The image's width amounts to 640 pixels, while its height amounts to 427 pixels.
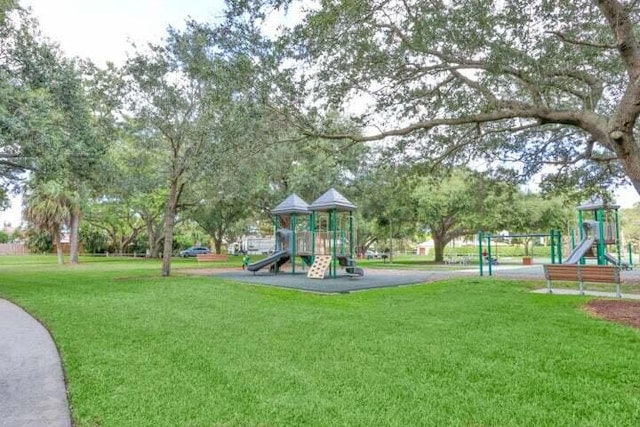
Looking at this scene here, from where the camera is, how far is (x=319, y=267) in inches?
644

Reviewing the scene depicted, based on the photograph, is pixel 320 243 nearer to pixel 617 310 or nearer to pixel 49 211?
pixel 617 310

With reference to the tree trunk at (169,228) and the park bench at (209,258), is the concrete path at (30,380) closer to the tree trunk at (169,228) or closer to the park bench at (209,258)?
the tree trunk at (169,228)

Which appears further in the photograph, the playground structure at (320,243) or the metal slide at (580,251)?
the metal slide at (580,251)

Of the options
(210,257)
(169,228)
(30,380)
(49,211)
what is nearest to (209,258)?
(210,257)

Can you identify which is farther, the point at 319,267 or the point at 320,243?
the point at 320,243

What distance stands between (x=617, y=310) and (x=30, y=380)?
921 cm

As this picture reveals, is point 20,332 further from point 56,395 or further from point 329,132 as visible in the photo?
point 329,132

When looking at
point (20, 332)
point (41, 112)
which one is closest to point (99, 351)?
point (20, 332)

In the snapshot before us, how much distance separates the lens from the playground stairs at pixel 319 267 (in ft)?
52.4

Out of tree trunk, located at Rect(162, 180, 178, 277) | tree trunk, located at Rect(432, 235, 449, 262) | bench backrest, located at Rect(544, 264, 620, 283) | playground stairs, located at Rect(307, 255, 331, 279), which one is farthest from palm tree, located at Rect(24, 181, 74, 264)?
bench backrest, located at Rect(544, 264, 620, 283)

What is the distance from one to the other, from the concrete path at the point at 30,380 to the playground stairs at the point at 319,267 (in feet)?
33.1

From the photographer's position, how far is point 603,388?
3895 millimetres

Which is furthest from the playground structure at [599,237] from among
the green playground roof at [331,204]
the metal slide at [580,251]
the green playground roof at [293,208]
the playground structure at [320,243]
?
the green playground roof at [293,208]

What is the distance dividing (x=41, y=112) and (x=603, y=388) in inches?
485
